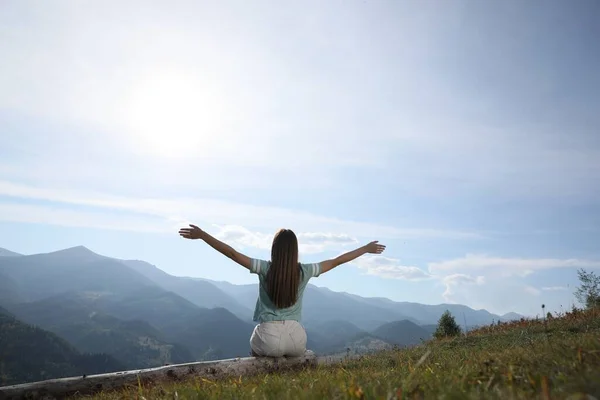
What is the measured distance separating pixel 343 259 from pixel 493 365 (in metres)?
6.09

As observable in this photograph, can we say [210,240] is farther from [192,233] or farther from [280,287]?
[280,287]

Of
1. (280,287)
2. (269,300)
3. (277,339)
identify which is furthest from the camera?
(269,300)

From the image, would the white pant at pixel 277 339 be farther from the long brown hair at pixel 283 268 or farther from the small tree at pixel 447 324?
the small tree at pixel 447 324

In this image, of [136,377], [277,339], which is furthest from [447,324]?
[136,377]

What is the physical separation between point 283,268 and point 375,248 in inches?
96.8

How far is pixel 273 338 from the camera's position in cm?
887

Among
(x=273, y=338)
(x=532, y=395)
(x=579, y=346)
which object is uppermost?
(x=579, y=346)

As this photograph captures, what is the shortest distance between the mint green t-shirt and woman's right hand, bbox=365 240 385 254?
1303 millimetres

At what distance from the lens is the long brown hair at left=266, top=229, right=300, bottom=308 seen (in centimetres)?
859

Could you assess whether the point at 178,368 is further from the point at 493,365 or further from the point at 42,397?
the point at 493,365

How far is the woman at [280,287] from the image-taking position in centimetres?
859

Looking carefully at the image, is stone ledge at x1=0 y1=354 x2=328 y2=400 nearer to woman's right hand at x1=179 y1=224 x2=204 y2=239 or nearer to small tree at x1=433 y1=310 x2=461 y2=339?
woman's right hand at x1=179 y1=224 x2=204 y2=239

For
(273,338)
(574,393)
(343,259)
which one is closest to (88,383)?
(273,338)

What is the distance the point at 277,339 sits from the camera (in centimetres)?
888
